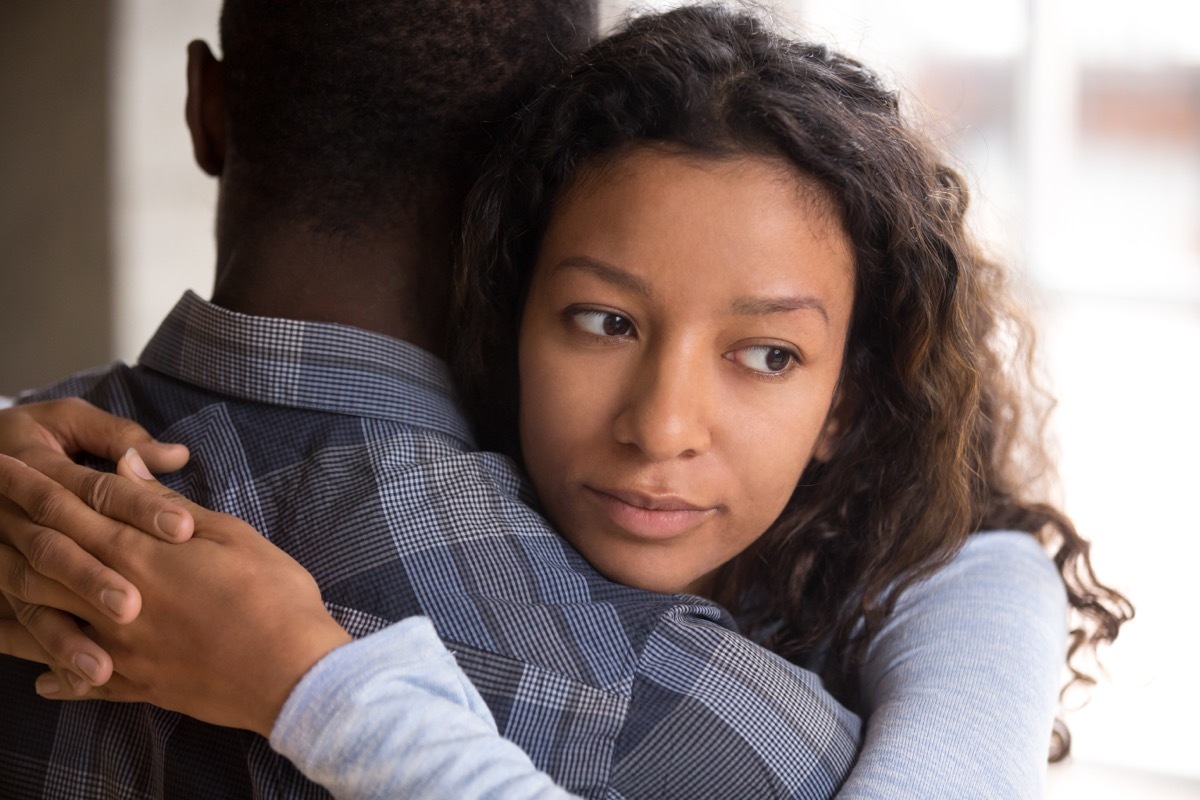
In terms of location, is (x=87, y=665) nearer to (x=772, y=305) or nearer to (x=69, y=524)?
(x=69, y=524)

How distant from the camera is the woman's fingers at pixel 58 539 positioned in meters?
0.93

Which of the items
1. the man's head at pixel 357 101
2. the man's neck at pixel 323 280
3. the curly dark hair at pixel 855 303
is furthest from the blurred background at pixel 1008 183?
the man's neck at pixel 323 280

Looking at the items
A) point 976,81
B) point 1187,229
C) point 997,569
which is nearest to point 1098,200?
point 1187,229

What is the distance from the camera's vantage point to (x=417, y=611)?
0.97m

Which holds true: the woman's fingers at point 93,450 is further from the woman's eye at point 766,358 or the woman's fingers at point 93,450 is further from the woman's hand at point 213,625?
the woman's eye at point 766,358

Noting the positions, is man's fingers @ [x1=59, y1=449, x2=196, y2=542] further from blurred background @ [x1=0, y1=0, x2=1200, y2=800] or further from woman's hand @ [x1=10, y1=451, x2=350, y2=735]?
blurred background @ [x1=0, y1=0, x2=1200, y2=800]

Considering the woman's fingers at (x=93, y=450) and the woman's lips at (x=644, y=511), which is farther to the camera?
the woman's lips at (x=644, y=511)

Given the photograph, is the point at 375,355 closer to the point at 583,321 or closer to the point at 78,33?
the point at 583,321

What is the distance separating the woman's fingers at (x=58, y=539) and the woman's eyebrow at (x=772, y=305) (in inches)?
21.3

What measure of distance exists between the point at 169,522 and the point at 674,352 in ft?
1.42

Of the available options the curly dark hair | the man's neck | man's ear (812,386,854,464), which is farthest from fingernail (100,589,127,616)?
man's ear (812,386,854,464)

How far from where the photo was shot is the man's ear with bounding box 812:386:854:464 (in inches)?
53.8

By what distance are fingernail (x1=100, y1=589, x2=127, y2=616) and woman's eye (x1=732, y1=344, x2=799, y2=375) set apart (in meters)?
0.55

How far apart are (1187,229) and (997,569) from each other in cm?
263
